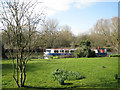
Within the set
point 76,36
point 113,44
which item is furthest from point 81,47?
point 76,36

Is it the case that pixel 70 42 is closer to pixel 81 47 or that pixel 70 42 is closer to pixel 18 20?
pixel 81 47

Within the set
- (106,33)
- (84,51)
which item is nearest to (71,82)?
(84,51)

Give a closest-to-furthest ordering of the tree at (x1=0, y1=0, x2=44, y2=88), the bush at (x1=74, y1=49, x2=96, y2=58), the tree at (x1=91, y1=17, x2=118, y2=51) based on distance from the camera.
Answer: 1. the tree at (x1=0, y1=0, x2=44, y2=88)
2. the bush at (x1=74, y1=49, x2=96, y2=58)
3. the tree at (x1=91, y1=17, x2=118, y2=51)

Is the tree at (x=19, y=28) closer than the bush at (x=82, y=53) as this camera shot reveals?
Yes

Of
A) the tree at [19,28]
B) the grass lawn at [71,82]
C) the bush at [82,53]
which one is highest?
the tree at [19,28]

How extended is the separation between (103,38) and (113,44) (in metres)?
2.63

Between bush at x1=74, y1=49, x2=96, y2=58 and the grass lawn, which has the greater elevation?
bush at x1=74, y1=49, x2=96, y2=58

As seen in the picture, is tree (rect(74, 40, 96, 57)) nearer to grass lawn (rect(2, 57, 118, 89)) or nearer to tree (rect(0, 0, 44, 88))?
grass lawn (rect(2, 57, 118, 89))

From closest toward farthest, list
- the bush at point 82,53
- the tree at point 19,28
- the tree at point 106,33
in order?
the tree at point 19,28 < the bush at point 82,53 < the tree at point 106,33

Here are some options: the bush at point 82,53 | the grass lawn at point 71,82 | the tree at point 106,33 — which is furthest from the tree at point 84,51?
the grass lawn at point 71,82

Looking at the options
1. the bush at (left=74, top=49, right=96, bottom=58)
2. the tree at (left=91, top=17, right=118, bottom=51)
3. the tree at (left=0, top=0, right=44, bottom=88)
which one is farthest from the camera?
the tree at (left=91, top=17, right=118, bottom=51)

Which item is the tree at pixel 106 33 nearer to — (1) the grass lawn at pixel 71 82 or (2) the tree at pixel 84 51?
(2) the tree at pixel 84 51

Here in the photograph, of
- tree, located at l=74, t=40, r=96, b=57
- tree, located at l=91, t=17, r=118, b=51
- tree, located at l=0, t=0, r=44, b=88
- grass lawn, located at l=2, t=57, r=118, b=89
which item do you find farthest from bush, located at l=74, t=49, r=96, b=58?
tree, located at l=0, t=0, r=44, b=88

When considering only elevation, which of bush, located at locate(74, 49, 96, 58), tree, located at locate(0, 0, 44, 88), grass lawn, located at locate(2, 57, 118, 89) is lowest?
grass lawn, located at locate(2, 57, 118, 89)
